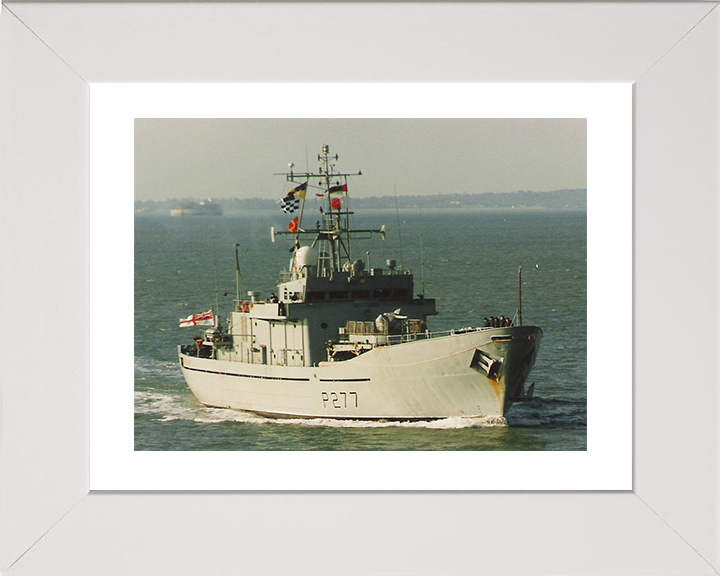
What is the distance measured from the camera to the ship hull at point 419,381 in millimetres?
11508


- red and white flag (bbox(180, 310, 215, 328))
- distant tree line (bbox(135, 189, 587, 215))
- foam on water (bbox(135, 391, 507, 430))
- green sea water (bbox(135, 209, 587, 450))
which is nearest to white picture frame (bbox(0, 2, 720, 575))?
green sea water (bbox(135, 209, 587, 450))

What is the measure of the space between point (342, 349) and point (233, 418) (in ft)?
5.29

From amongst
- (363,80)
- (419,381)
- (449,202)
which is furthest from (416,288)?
(363,80)

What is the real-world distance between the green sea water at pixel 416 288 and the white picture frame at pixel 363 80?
4635mm

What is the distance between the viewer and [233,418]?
499 inches

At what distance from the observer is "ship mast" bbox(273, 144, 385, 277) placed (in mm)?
12844

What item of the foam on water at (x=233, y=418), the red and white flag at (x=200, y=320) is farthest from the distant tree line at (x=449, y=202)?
the foam on water at (x=233, y=418)

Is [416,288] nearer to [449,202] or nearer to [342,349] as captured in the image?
[449,202]

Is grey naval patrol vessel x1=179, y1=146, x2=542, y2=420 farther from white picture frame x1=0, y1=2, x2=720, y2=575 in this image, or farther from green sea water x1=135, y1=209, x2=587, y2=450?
white picture frame x1=0, y1=2, x2=720, y2=575

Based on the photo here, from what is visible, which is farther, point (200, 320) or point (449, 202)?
point (449, 202)
